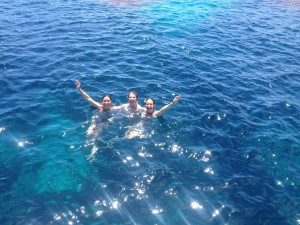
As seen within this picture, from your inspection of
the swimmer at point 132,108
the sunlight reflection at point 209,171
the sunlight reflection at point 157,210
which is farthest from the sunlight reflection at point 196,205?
the swimmer at point 132,108

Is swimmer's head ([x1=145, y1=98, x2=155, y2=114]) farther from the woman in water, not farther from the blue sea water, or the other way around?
the blue sea water

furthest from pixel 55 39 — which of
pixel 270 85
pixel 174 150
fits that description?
pixel 270 85

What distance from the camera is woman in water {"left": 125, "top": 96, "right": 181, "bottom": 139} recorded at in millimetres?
13925

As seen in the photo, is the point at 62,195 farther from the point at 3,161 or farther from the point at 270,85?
the point at 270,85

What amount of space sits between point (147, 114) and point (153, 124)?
656 millimetres

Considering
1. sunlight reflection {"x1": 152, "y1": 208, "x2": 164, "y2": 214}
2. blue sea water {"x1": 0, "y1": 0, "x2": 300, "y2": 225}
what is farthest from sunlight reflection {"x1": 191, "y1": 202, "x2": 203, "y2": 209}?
sunlight reflection {"x1": 152, "y1": 208, "x2": 164, "y2": 214}

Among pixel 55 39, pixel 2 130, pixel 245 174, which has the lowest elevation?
pixel 245 174

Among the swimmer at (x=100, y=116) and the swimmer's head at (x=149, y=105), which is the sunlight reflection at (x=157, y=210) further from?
the swimmer's head at (x=149, y=105)

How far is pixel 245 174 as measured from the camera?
1212 cm

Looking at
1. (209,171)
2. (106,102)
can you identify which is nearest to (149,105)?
(106,102)

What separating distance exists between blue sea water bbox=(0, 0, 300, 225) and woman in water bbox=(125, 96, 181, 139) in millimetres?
420

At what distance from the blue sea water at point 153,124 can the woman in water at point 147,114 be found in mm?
420

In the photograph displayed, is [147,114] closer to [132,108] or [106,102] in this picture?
[132,108]

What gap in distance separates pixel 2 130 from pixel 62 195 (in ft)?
17.3
